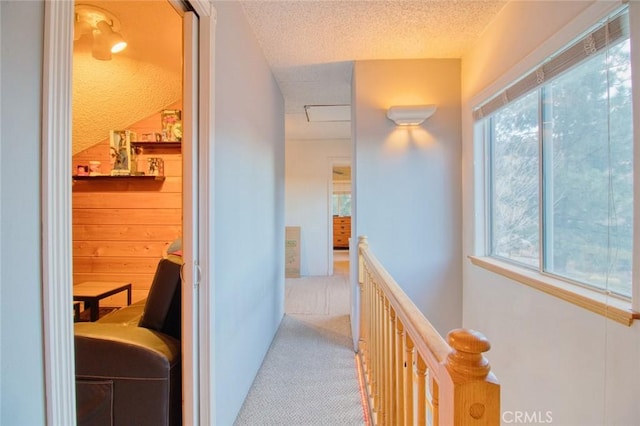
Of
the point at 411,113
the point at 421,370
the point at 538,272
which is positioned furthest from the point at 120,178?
the point at 538,272

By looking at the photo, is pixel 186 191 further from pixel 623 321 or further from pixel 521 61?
pixel 521 61

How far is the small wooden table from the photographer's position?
86.4 inches

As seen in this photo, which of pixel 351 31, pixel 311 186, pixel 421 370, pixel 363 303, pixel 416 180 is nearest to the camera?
pixel 421 370

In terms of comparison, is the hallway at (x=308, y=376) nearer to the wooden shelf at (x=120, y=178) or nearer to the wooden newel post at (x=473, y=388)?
the wooden newel post at (x=473, y=388)

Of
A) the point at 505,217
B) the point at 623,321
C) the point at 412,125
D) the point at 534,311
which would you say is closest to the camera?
the point at 623,321

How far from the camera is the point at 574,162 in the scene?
154 centimetres

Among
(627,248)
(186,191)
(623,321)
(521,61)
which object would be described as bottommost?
(623,321)

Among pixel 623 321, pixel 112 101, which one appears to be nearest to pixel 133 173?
pixel 112 101

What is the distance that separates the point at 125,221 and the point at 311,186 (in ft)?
10.3

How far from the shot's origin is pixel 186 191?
1.30 meters

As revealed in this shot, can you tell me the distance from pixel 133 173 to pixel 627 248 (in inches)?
133

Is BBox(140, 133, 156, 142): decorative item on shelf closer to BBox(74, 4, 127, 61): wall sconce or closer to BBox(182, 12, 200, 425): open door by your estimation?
BBox(74, 4, 127, 61): wall sconce

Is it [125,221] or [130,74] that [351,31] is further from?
[125,221]

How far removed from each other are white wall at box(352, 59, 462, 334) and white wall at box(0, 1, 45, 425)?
2.21 metres
